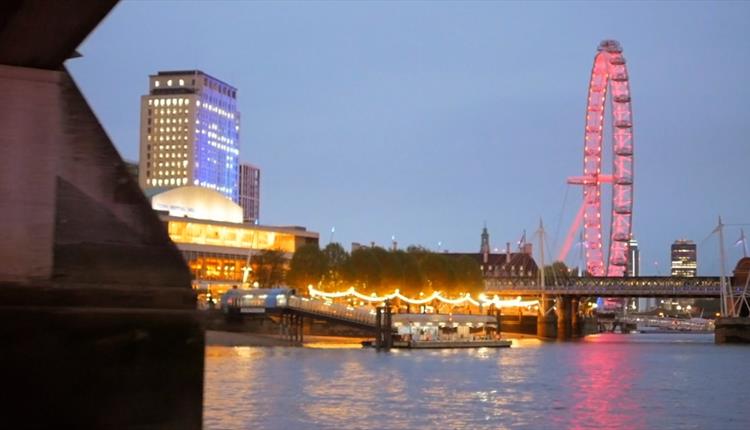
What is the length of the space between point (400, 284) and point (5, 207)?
106457mm

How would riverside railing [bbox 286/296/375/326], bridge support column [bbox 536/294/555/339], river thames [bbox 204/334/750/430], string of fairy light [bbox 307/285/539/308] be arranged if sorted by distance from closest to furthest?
river thames [bbox 204/334/750/430] → riverside railing [bbox 286/296/375/326] → string of fairy light [bbox 307/285/539/308] → bridge support column [bbox 536/294/555/339]

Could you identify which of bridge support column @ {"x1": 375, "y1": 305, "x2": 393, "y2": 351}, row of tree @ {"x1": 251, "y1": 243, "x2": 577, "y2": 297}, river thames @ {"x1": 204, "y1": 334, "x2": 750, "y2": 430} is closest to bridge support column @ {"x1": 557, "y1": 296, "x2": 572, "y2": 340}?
row of tree @ {"x1": 251, "y1": 243, "x2": 577, "y2": 297}

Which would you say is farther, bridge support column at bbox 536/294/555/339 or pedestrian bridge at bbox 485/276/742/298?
bridge support column at bbox 536/294/555/339

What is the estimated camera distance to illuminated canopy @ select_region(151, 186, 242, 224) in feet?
479

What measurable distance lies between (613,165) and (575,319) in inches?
871

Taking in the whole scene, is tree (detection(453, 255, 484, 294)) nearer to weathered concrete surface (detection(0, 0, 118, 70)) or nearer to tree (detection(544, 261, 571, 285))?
tree (detection(544, 261, 571, 285))

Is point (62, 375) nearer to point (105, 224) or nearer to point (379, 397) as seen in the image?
point (105, 224)

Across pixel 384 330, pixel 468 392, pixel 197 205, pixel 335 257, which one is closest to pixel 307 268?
pixel 335 257

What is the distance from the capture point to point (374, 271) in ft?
381

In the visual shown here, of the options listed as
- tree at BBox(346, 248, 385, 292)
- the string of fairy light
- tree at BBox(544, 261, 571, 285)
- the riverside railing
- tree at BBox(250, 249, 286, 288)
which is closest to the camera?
the riverside railing

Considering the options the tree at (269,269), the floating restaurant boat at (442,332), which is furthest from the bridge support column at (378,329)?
the tree at (269,269)

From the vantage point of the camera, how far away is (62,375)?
12.1 metres

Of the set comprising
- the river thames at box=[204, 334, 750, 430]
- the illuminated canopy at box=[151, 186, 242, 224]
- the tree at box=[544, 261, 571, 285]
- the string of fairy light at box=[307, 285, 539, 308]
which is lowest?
the river thames at box=[204, 334, 750, 430]

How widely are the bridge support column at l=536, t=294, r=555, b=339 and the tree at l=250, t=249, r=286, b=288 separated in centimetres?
3050
